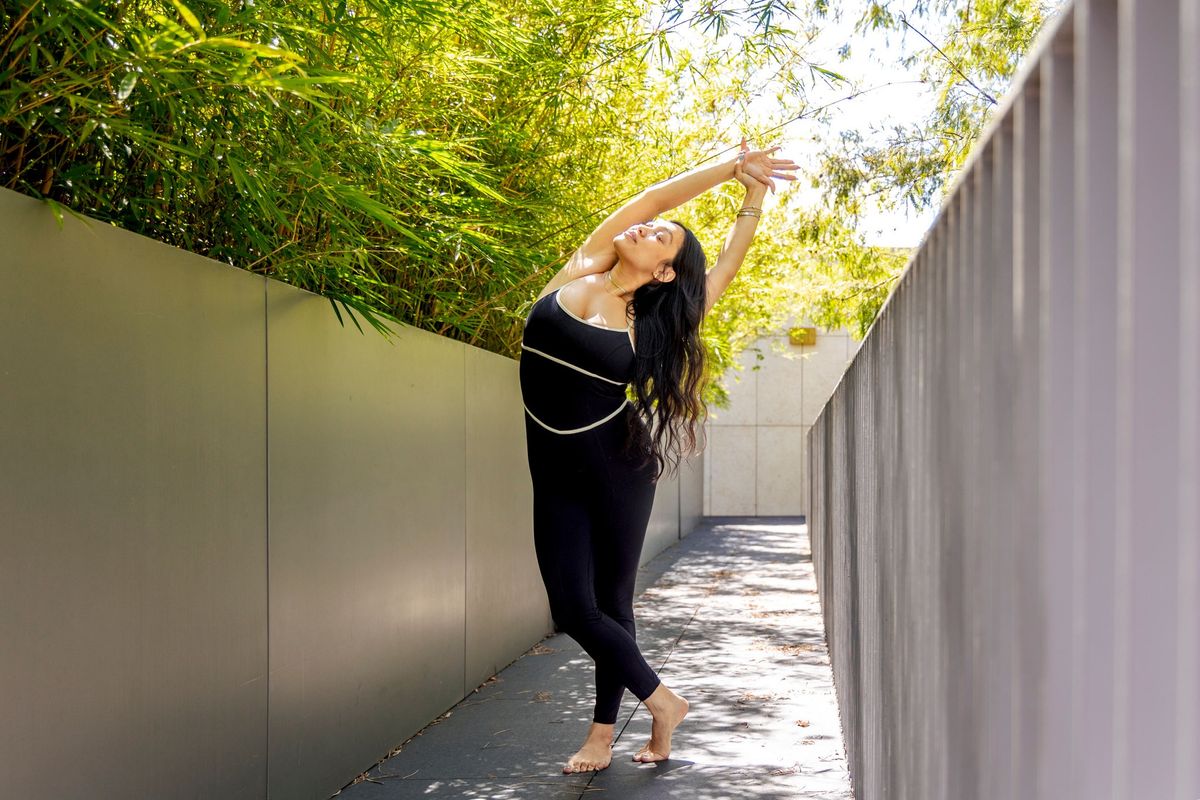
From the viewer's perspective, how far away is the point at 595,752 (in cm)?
378

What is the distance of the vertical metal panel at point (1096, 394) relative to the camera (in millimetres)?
891

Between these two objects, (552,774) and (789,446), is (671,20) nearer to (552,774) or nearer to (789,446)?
(552,774)

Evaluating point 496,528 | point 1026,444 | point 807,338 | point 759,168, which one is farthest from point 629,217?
point 807,338

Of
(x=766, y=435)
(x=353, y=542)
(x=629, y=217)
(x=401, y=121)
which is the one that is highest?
(x=401, y=121)

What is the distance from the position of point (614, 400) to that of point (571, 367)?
0.17 m

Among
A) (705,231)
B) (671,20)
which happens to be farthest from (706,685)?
(705,231)

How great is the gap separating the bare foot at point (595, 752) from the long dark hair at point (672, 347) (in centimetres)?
78

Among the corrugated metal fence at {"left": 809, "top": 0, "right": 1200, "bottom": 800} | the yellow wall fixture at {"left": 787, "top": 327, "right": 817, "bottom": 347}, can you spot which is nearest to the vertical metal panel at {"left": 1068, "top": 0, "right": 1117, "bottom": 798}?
the corrugated metal fence at {"left": 809, "top": 0, "right": 1200, "bottom": 800}

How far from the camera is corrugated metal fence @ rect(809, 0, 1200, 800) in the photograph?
77 cm

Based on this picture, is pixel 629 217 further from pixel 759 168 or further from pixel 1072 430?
pixel 1072 430

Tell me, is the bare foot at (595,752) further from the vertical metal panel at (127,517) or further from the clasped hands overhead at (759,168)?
the clasped hands overhead at (759,168)

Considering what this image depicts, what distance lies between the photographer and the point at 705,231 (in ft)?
30.0

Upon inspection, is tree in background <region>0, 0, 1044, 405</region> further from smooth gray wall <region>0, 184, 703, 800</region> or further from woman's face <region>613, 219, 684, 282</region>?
woman's face <region>613, 219, 684, 282</region>

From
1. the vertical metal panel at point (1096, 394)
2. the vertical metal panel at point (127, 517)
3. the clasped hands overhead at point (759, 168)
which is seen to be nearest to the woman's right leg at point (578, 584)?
the vertical metal panel at point (127, 517)
